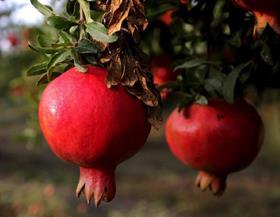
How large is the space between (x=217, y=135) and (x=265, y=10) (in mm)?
201

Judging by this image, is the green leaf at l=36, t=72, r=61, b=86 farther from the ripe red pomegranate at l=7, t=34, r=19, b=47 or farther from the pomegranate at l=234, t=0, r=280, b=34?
the ripe red pomegranate at l=7, t=34, r=19, b=47

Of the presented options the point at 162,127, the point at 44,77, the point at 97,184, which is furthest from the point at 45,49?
the point at 162,127

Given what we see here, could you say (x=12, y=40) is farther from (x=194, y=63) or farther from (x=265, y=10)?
(x=265, y=10)

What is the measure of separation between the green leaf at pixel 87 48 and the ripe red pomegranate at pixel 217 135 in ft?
0.73

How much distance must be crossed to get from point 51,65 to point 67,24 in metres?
0.05

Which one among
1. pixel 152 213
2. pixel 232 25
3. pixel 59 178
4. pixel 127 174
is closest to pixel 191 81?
pixel 232 25

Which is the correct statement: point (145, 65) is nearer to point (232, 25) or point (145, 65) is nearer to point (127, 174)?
point (232, 25)

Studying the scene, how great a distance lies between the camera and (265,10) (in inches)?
21.2

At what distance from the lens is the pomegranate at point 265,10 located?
53cm

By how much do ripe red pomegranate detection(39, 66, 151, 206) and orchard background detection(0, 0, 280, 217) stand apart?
0.06m

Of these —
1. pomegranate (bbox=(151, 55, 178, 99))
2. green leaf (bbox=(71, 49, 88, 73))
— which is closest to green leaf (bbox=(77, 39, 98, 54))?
green leaf (bbox=(71, 49, 88, 73))

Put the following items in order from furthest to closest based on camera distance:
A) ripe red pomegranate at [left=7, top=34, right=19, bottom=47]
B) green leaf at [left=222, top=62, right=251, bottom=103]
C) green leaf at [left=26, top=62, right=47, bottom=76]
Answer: ripe red pomegranate at [left=7, top=34, right=19, bottom=47], green leaf at [left=222, top=62, right=251, bottom=103], green leaf at [left=26, top=62, right=47, bottom=76]

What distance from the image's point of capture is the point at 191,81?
772 millimetres

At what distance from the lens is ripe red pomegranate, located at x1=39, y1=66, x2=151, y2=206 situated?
49cm
